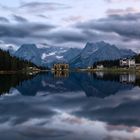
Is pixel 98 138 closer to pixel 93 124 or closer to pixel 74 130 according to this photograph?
pixel 74 130

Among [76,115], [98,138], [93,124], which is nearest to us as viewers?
[98,138]

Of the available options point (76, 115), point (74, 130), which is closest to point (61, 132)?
point (74, 130)

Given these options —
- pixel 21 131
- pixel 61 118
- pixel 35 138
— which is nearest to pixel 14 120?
pixel 61 118

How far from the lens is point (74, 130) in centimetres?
2681

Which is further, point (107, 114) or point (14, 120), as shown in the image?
point (107, 114)

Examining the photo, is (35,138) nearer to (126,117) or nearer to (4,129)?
(4,129)

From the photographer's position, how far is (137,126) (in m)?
28.4

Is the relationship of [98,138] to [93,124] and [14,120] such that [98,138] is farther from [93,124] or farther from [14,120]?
[14,120]

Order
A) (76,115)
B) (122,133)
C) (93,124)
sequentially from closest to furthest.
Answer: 1. (122,133)
2. (93,124)
3. (76,115)

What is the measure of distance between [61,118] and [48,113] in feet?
14.4

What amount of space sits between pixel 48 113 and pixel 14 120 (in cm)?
589

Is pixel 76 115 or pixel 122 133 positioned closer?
pixel 122 133

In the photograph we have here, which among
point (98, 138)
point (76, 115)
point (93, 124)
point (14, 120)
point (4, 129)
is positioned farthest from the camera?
point (76, 115)

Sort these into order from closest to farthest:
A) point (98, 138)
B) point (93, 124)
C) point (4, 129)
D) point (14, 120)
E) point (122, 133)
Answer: point (98, 138), point (122, 133), point (4, 129), point (93, 124), point (14, 120)
